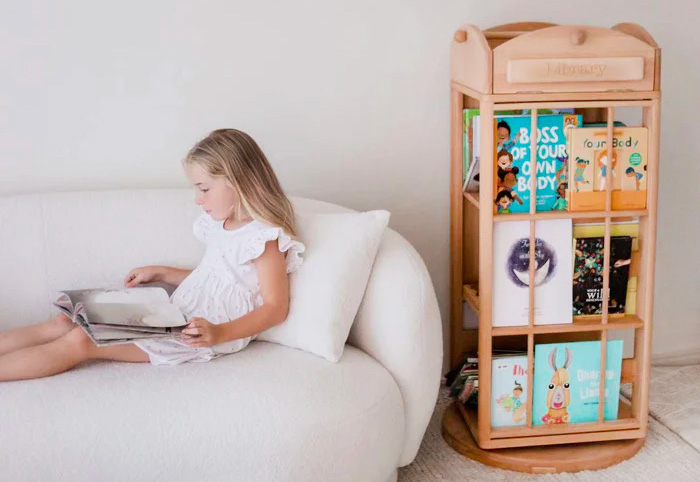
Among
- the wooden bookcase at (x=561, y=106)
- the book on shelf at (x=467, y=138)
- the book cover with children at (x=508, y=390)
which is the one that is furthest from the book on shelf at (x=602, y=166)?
the book cover with children at (x=508, y=390)

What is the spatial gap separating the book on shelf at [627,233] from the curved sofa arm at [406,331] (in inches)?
17.9

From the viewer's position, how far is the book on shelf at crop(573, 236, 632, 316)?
244 cm

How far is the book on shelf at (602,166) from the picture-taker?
2.36 meters

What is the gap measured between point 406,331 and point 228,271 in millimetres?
478

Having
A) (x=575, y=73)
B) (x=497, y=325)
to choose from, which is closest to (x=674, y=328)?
(x=497, y=325)

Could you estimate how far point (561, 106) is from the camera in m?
2.33

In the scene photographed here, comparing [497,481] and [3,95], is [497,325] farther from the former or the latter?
[3,95]

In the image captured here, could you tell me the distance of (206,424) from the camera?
195 cm

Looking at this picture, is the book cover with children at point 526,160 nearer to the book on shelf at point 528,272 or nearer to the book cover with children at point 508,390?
the book on shelf at point 528,272

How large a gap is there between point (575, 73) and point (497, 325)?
2.26ft

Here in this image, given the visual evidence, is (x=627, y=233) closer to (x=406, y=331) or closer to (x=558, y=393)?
(x=558, y=393)

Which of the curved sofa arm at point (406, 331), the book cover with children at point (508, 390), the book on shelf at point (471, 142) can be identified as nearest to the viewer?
→ the curved sofa arm at point (406, 331)

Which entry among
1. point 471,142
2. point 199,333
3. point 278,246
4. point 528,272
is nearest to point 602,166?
point 528,272

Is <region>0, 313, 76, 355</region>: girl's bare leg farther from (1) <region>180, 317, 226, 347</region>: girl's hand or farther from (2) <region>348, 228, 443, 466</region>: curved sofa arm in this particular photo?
(2) <region>348, 228, 443, 466</region>: curved sofa arm
